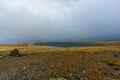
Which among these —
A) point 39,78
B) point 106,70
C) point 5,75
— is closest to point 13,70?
point 5,75

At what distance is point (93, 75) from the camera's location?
22344 mm

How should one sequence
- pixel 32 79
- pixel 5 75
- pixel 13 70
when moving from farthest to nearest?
pixel 13 70 < pixel 5 75 < pixel 32 79

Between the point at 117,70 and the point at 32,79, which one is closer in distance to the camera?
the point at 32,79

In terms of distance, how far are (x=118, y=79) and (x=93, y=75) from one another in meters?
2.69

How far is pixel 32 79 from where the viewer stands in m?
21.4

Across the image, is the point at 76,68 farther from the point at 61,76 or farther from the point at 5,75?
the point at 5,75

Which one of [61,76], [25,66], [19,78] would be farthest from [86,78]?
[25,66]

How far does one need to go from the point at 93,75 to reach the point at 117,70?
4.39 m

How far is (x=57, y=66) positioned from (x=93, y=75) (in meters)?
5.02

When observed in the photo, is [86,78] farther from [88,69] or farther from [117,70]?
[117,70]

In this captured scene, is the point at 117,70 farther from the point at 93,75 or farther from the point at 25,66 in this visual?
the point at 25,66

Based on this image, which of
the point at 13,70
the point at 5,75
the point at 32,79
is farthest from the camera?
the point at 13,70

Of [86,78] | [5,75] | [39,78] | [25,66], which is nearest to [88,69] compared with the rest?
[86,78]

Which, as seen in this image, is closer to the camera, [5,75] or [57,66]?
[5,75]
